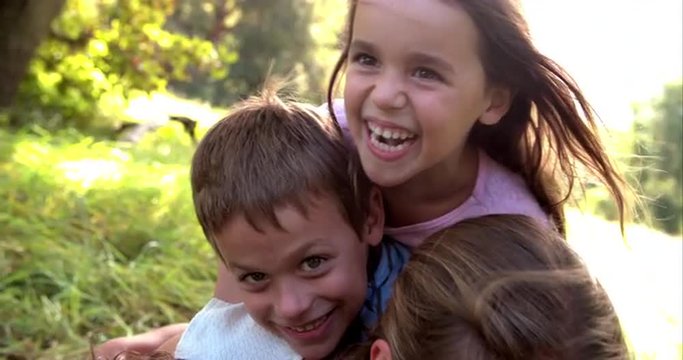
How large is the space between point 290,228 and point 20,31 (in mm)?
5665

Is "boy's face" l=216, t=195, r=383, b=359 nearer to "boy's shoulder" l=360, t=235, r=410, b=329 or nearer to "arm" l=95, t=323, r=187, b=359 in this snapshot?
"boy's shoulder" l=360, t=235, r=410, b=329

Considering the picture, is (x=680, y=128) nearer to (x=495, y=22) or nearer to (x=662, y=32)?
(x=662, y=32)

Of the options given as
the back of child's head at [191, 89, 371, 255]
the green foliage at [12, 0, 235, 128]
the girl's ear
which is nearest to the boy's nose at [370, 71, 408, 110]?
the back of child's head at [191, 89, 371, 255]

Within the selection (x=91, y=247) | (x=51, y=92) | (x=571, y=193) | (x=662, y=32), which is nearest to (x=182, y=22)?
(x=51, y=92)

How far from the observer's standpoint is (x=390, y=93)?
2.08 metres

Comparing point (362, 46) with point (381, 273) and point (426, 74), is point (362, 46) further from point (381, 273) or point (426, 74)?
point (381, 273)

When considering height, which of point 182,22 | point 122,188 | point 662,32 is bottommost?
point 182,22

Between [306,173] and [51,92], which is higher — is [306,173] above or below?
above

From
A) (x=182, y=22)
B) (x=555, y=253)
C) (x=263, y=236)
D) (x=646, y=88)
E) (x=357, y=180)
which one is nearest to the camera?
(x=555, y=253)

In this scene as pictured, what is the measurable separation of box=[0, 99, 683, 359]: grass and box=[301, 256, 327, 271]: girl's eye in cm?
109

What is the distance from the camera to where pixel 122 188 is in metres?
5.73

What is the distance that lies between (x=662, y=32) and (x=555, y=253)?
6.08 m

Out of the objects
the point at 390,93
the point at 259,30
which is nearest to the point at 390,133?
the point at 390,93

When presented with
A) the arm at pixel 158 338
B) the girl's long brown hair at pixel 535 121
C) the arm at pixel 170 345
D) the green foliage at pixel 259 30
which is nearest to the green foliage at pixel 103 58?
the arm at pixel 158 338
